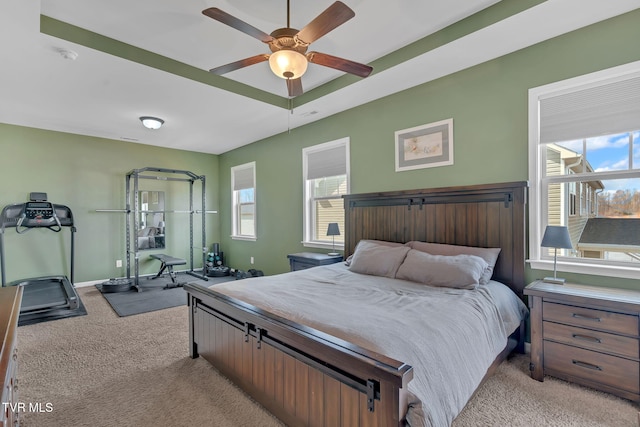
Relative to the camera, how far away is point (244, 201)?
6.66m

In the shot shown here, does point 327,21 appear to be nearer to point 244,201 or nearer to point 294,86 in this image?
point 294,86

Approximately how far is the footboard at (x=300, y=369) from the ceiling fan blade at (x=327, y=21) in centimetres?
182

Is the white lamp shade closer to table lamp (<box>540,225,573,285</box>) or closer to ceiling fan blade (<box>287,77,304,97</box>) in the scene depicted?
table lamp (<box>540,225,573,285</box>)

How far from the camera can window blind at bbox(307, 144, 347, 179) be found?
450 cm

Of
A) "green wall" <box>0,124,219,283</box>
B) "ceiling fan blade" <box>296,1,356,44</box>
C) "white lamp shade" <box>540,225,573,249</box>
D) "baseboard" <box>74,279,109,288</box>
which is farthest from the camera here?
"baseboard" <box>74,279,109,288</box>

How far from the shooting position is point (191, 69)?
11.2ft

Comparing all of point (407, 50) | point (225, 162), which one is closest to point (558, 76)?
point (407, 50)

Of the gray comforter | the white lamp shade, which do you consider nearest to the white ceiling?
the white lamp shade

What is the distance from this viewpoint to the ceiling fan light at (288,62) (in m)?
2.10

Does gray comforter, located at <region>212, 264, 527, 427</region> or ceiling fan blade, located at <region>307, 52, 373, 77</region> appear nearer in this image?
gray comforter, located at <region>212, 264, 527, 427</region>

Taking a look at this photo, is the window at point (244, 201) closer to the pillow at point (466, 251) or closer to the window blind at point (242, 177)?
the window blind at point (242, 177)

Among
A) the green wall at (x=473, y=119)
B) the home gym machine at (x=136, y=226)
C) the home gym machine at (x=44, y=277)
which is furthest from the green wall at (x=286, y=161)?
the home gym machine at (x=44, y=277)

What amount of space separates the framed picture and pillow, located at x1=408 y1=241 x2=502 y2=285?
94 cm

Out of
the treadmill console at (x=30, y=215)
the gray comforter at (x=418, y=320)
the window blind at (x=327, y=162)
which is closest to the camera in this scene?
the gray comforter at (x=418, y=320)
